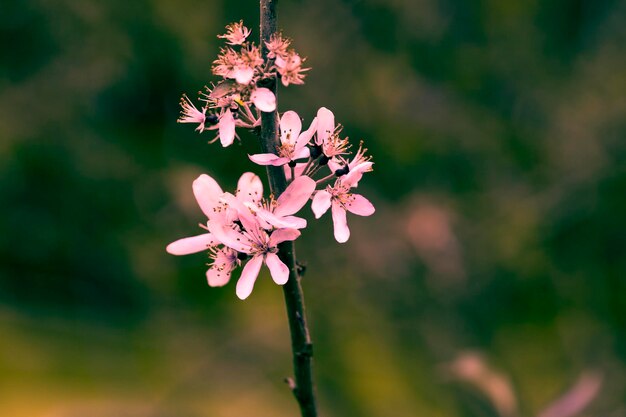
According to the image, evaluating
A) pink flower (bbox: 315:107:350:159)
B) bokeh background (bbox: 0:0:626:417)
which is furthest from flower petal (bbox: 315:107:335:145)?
bokeh background (bbox: 0:0:626:417)

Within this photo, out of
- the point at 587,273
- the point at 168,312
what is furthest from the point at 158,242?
the point at 587,273

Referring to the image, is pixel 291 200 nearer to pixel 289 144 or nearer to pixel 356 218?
pixel 289 144

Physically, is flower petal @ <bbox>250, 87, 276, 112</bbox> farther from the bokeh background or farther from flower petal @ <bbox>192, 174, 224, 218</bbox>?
the bokeh background

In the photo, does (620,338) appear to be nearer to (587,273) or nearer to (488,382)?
(587,273)

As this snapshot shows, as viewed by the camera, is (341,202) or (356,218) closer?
(341,202)

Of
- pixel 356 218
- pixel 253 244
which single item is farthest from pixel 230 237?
pixel 356 218

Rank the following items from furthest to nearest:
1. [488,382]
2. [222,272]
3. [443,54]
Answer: [443,54] < [488,382] < [222,272]

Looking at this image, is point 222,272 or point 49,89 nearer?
point 222,272
